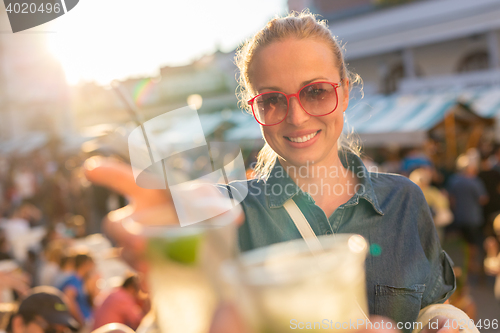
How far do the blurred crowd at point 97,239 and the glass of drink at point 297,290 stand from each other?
3.66ft

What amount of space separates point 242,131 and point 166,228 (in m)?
3.07

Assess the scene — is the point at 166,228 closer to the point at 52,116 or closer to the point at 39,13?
the point at 39,13

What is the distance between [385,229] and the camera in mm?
907

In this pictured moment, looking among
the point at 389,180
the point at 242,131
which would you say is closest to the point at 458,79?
the point at 242,131

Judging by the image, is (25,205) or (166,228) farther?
(25,205)

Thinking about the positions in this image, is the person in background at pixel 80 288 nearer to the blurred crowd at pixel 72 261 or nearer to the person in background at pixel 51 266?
the blurred crowd at pixel 72 261

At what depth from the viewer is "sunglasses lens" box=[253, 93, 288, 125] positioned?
776mm

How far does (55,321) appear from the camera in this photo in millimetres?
2154

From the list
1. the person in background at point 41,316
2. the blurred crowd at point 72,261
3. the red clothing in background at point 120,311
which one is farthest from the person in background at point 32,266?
the red clothing in background at point 120,311

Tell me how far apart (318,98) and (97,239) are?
431 cm

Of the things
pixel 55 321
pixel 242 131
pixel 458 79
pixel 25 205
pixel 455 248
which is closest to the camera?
pixel 55 321

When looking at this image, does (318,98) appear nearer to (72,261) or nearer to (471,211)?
(72,261)

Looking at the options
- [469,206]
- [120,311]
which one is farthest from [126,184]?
[469,206]

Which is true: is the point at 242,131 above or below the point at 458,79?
above
